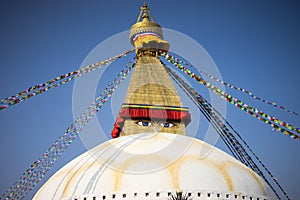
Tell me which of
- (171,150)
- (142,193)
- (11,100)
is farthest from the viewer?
(11,100)

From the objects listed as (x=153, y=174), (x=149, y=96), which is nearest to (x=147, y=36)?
(x=149, y=96)

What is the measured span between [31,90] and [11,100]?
930 millimetres

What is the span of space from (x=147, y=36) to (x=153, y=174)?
10202 mm

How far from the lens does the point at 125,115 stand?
13.5m

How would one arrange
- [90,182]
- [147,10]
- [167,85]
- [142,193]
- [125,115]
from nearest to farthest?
[142,193], [90,182], [125,115], [167,85], [147,10]

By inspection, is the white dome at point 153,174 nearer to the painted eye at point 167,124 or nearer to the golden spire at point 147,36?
the painted eye at point 167,124

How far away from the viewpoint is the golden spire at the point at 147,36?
15.1 m

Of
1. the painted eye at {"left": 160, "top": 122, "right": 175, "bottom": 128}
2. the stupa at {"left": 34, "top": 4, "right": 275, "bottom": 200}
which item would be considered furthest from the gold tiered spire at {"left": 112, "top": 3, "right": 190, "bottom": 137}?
the stupa at {"left": 34, "top": 4, "right": 275, "bottom": 200}

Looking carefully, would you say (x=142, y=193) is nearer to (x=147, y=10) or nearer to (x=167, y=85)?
(x=167, y=85)

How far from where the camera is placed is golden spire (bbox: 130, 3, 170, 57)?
15.1 meters

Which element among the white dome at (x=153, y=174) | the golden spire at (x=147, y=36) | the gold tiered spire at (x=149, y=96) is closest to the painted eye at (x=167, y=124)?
the gold tiered spire at (x=149, y=96)

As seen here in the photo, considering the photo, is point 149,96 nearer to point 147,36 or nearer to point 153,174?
point 147,36

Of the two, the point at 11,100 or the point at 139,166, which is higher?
the point at 11,100

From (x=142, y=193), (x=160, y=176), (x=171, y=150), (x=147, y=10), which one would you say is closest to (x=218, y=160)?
(x=171, y=150)
